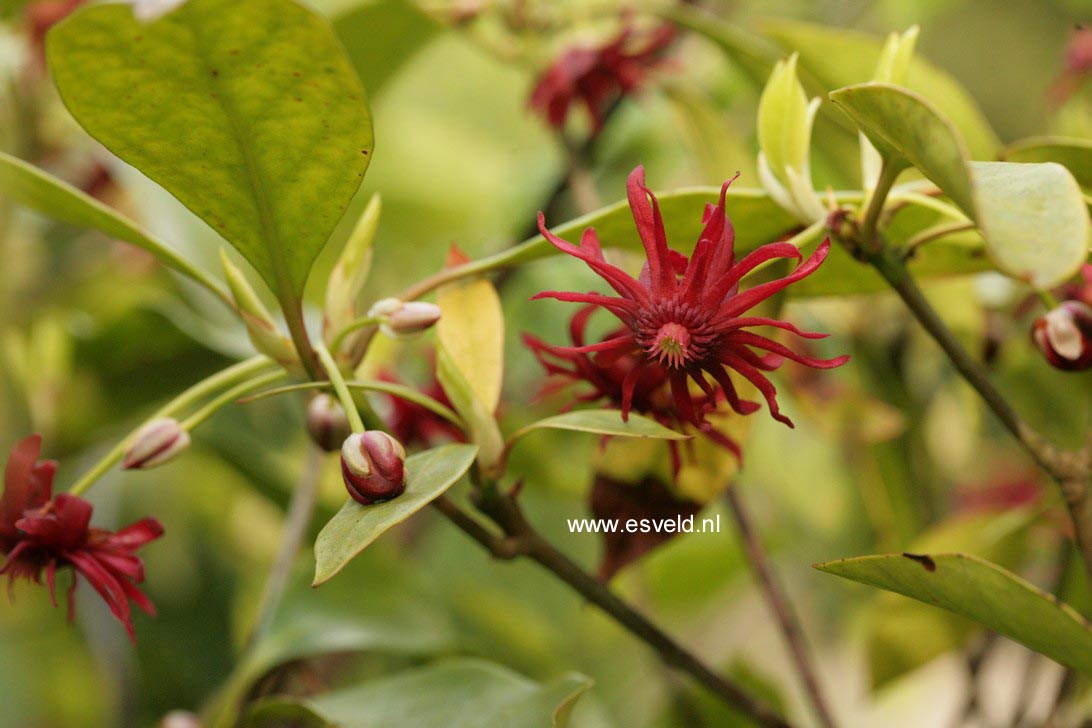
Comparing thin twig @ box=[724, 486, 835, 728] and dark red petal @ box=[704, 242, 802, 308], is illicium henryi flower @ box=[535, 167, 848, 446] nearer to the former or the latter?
dark red petal @ box=[704, 242, 802, 308]

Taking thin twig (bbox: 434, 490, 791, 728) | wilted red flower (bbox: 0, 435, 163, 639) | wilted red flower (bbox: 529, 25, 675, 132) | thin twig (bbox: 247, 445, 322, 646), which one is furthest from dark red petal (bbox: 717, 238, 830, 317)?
wilted red flower (bbox: 529, 25, 675, 132)

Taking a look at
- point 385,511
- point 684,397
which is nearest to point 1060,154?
point 684,397

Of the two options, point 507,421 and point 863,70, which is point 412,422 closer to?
point 507,421

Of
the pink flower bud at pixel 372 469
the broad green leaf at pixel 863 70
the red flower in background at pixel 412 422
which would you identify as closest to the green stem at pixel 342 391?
the pink flower bud at pixel 372 469

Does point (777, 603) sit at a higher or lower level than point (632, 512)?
lower

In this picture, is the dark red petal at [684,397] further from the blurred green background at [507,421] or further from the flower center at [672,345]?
the blurred green background at [507,421]
